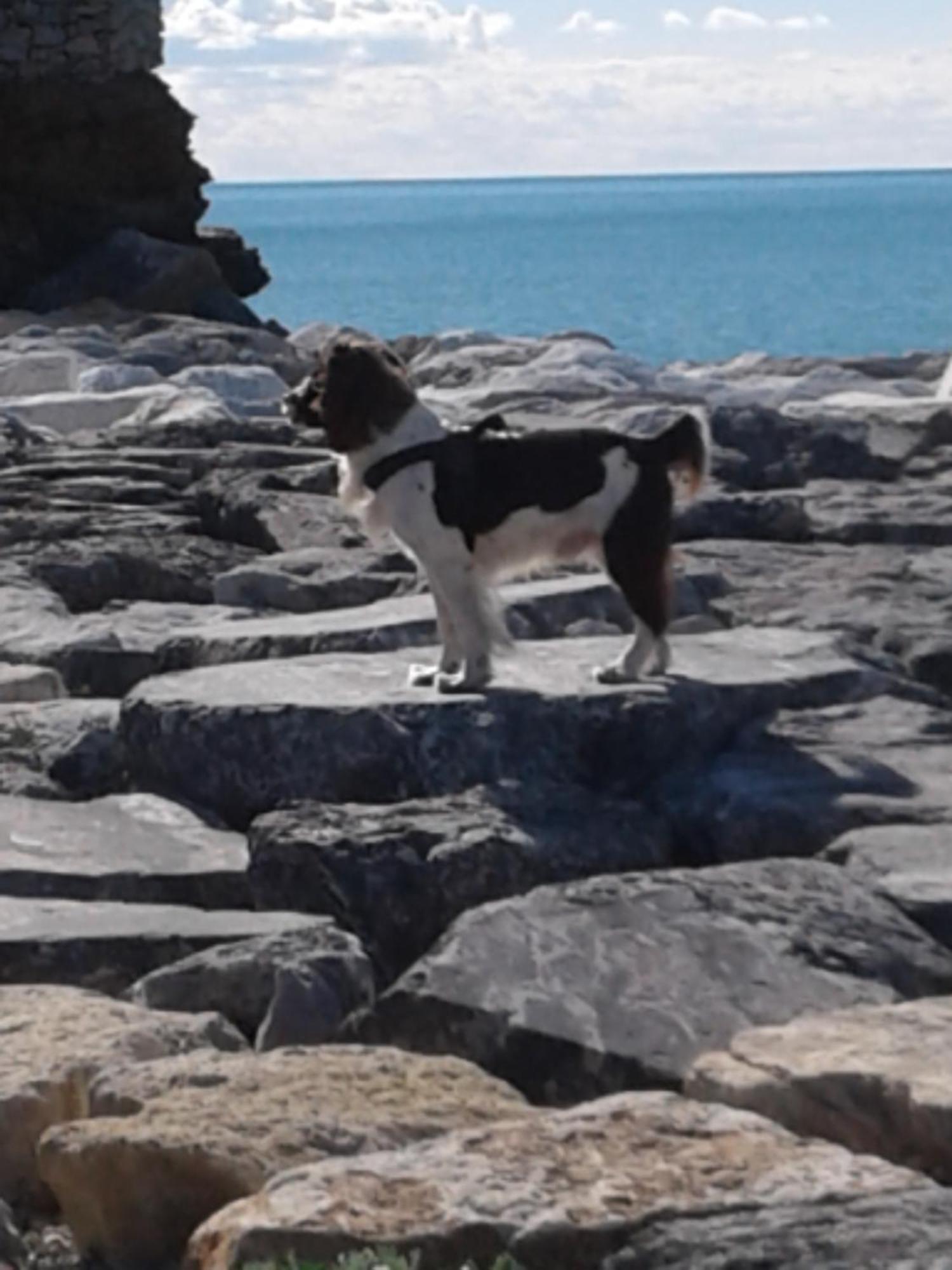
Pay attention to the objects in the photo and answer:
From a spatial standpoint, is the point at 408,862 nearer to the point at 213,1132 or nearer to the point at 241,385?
the point at 213,1132

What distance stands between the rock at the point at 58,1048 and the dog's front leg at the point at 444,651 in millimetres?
2212

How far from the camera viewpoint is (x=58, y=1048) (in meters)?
4.97

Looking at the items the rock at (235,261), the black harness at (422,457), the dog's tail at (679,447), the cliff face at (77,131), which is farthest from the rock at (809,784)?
the rock at (235,261)

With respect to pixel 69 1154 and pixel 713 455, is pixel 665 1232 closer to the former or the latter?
pixel 69 1154

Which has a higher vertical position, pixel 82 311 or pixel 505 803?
pixel 505 803

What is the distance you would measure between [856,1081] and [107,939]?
6.53ft

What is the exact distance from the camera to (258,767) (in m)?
7.14

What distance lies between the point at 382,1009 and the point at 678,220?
16069cm

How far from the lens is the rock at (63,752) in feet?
24.6

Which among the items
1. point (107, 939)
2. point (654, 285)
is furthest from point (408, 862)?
point (654, 285)

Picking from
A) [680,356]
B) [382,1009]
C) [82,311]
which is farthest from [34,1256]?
[680,356]

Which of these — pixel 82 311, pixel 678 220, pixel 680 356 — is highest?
pixel 82 311

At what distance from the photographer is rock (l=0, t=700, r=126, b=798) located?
24.6 ft

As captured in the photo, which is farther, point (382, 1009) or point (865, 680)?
point (865, 680)
